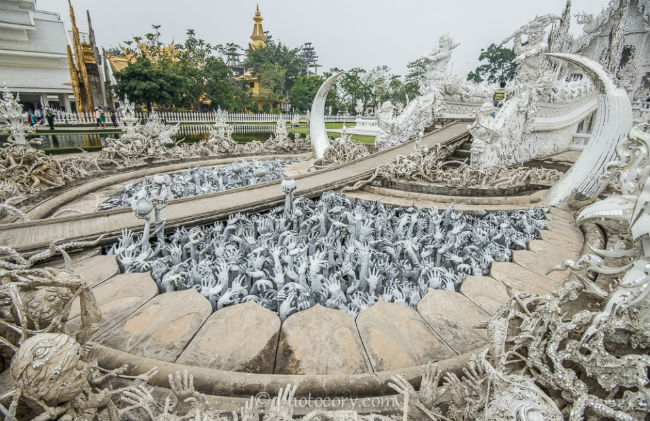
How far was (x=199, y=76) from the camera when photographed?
91.2 feet

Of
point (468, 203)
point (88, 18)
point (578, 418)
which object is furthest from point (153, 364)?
point (88, 18)

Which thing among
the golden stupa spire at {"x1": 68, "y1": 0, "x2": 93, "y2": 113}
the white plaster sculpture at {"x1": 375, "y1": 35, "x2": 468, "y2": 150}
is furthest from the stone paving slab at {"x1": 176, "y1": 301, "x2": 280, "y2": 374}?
the golden stupa spire at {"x1": 68, "y1": 0, "x2": 93, "y2": 113}

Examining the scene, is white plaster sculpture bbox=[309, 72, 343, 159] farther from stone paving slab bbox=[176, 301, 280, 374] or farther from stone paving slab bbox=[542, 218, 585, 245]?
stone paving slab bbox=[176, 301, 280, 374]

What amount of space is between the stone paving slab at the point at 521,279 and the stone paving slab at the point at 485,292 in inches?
4.5

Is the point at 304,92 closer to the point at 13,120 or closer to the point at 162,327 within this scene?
the point at 13,120

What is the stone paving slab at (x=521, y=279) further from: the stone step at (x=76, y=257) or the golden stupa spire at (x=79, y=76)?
the golden stupa spire at (x=79, y=76)

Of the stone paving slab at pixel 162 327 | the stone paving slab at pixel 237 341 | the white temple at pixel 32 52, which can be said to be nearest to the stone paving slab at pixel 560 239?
the stone paving slab at pixel 237 341

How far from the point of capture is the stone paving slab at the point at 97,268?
3140 millimetres

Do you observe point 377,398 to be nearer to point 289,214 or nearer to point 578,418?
point 578,418

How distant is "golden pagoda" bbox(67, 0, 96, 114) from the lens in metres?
22.0

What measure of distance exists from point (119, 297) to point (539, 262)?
4.65 meters

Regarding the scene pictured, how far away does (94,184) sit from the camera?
22.5ft

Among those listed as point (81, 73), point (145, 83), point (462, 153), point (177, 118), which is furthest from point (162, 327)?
point (81, 73)

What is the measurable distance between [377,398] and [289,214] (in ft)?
9.70
